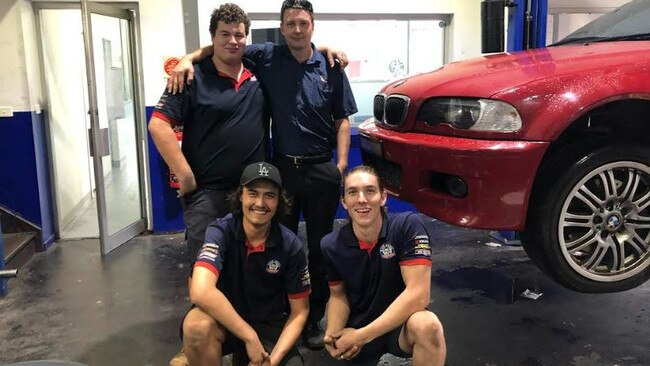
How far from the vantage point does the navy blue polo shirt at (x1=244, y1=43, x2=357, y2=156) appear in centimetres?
269

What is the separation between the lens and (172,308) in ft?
11.1

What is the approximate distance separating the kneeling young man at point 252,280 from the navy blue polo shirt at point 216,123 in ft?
0.84

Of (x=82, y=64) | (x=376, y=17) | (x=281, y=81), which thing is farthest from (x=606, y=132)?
(x=82, y=64)

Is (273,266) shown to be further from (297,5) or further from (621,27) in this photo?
(621,27)

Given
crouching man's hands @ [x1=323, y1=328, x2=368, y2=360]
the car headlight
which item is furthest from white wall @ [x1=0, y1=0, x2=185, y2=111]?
crouching man's hands @ [x1=323, y1=328, x2=368, y2=360]

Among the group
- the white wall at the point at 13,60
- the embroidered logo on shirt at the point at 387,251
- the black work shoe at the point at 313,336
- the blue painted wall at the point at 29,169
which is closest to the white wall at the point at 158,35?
the blue painted wall at the point at 29,169

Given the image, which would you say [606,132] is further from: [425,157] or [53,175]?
[53,175]

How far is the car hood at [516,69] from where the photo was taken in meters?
2.24

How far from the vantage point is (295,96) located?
2.68 m

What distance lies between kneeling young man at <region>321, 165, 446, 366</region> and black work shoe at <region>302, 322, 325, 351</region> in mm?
624

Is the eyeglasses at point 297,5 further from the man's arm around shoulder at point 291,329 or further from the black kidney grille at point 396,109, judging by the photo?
the man's arm around shoulder at point 291,329

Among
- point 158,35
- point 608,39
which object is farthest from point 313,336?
point 158,35

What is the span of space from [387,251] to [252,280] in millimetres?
555

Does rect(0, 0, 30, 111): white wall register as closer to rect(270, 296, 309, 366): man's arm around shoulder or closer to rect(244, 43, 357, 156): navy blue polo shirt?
rect(244, 43, 357, 156): navy blue polo shirt
